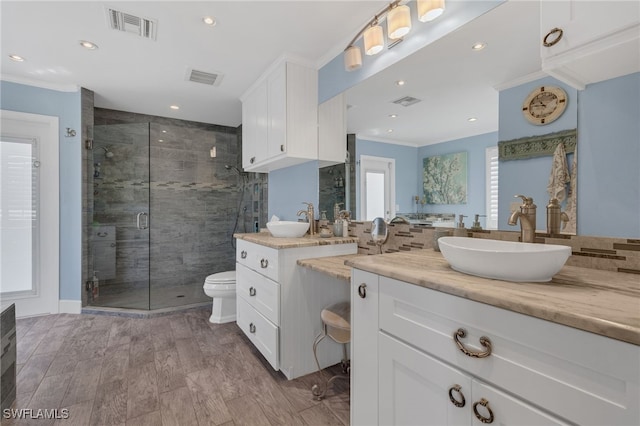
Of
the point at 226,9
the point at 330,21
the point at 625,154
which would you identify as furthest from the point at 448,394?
the point at 226,9

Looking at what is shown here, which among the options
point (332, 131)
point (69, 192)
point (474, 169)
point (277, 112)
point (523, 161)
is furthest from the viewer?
point (69, 192)

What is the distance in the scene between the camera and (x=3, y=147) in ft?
9.34

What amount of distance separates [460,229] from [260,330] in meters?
1.48

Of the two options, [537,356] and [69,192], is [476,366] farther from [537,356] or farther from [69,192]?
[69,192]

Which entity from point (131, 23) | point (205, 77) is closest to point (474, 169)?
point (131, 23)

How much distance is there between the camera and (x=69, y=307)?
3049 mm

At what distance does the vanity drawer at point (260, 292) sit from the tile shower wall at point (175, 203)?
1.27 m

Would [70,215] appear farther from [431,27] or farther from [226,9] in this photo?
[431,27]

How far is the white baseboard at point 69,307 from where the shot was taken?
3.04m

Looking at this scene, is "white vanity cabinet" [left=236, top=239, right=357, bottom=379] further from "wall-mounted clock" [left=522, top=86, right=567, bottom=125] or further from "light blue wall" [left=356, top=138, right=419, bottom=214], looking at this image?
"wall-mounted clock" [left=522, top=86, right=567, bottom=125]

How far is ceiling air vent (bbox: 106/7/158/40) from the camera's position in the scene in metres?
1.90

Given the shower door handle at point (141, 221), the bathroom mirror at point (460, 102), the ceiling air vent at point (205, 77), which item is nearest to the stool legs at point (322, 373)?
the bathroom mirror at point (460, 102)

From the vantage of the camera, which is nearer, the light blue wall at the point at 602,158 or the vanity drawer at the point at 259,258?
the light blue wall at the point at 602,158

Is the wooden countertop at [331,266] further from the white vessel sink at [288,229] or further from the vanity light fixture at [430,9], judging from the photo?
the vanity light fixture at [430,9]
